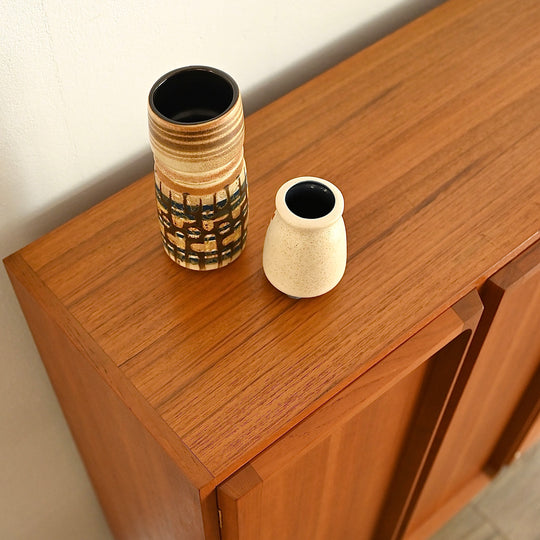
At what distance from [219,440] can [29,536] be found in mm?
642

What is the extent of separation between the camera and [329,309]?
613 millimetres

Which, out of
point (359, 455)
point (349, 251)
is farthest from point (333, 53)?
point (359, 455)

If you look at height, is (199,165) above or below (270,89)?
above

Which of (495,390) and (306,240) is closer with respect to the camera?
(306,240)

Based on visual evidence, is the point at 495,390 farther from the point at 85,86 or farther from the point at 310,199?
the point at 85,86

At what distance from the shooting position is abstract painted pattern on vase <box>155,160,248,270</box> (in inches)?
22.4

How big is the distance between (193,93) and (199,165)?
0.09m

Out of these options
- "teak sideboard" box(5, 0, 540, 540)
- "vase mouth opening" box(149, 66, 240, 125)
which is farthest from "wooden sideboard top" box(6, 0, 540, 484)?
"vase mouth opening" box(149, 66, 240, 125)

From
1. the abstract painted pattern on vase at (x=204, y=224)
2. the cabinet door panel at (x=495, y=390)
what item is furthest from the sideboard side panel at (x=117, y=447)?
the cabinet door panel at (x=495, y=390)

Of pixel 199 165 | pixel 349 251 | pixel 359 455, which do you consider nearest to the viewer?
pixel 199 165

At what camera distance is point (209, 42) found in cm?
73

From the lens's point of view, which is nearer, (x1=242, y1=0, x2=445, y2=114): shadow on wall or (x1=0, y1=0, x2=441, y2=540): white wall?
(x1=0, y1=0, x2=441, y2=540): white wall

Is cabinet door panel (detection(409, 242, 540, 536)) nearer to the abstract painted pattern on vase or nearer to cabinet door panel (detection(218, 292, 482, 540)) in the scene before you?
cabinet door panel (detection(218, 292, 482, 540))

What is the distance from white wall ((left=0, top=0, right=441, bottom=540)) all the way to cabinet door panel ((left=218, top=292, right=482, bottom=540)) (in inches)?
13.7
